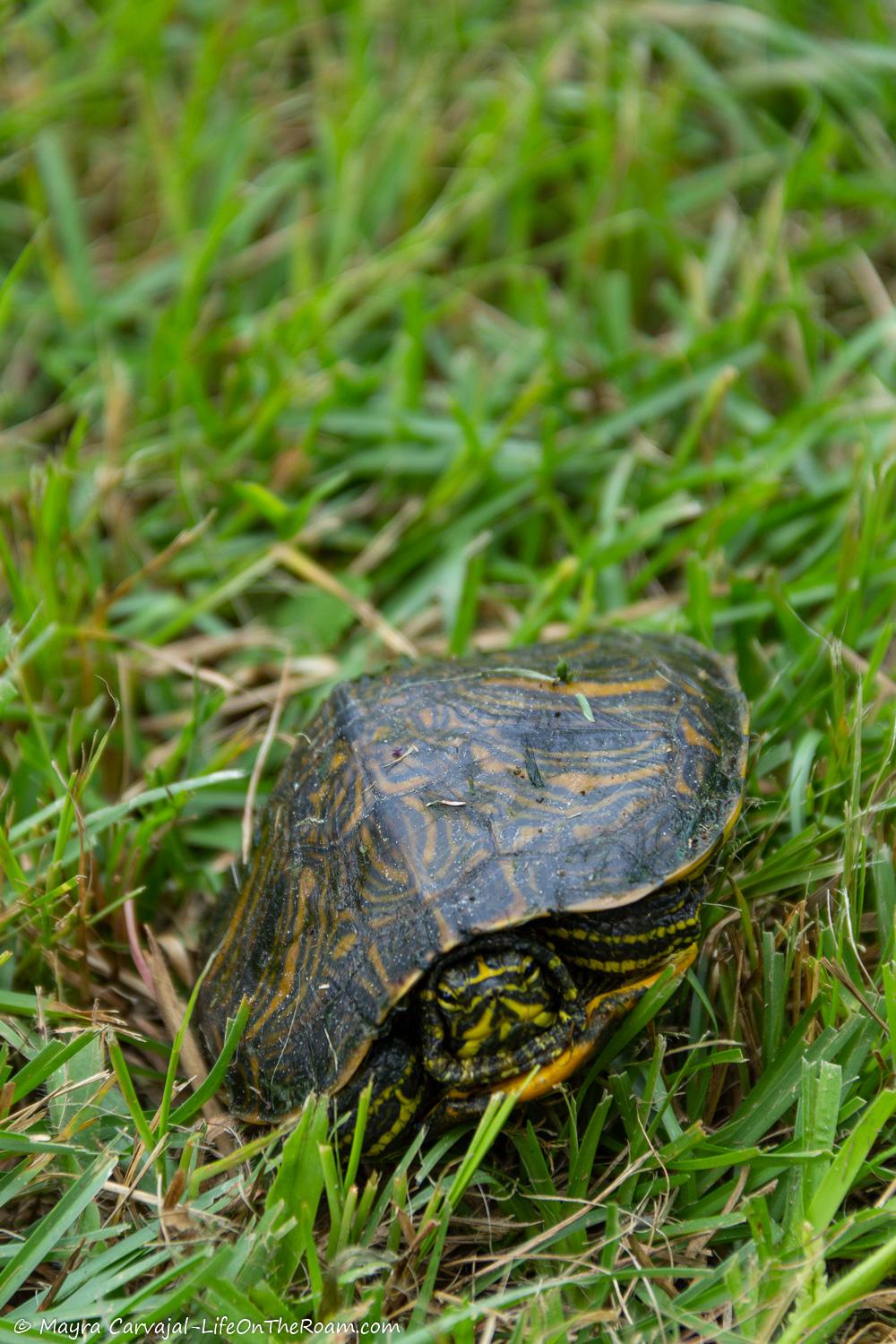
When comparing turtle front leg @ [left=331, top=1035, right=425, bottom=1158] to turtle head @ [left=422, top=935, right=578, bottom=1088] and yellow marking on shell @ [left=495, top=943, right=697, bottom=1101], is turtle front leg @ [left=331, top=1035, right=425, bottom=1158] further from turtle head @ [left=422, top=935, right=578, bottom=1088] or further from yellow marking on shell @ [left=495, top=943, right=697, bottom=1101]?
yellow marking on shell @ [left=495, top=943, right=697, bottom=1101]

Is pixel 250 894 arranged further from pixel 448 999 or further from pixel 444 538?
pixel 444 538

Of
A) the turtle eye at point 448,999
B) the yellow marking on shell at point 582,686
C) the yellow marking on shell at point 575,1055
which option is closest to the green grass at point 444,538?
the yellow marking on shell at point 575,1055

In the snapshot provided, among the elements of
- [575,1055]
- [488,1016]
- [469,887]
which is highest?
[469,887]

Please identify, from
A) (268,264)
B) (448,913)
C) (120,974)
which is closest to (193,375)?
(268,264)

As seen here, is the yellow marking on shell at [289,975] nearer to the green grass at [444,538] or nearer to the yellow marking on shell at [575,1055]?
the green grass at [444,538]

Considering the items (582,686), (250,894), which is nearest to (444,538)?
(582,686)

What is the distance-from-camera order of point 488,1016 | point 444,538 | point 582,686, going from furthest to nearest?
point 444,538, point 582,686, point 488,1016

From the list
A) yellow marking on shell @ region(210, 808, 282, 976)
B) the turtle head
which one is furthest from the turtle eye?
yellow marking on shell @ region(210, 808, 282, 976)

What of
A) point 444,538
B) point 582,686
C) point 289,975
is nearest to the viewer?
point 289,975
